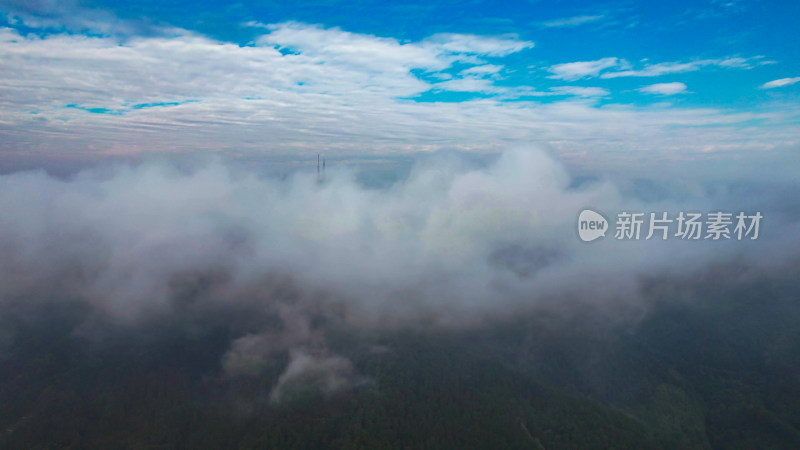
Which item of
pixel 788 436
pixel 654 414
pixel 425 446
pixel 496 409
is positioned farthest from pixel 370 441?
pixel 788 436

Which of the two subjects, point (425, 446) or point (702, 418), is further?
point (702, 418)

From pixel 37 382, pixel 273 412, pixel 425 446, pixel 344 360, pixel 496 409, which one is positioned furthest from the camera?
pixel 344 360

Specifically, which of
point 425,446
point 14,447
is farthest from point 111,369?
point 425,446

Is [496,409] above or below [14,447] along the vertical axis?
above

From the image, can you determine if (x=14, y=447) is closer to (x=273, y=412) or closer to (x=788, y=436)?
(x=273, y=412)

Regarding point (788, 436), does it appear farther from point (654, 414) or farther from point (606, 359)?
point (606, 359)

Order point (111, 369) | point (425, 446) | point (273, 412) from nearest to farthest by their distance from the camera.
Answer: point (425, 446)
point (273, 412)
point (111, 369)
